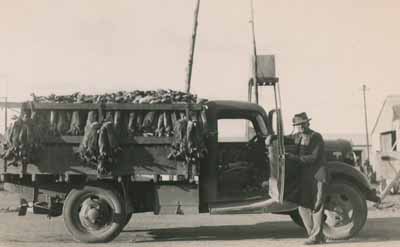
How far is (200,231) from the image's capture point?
10539 mm

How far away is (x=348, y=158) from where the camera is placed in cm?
1102

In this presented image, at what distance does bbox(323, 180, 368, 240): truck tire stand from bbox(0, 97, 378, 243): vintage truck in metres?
0.02

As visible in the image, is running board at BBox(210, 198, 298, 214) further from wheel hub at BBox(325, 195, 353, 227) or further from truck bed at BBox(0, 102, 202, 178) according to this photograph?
truck bed at BBox(0, 102, 202, 178)

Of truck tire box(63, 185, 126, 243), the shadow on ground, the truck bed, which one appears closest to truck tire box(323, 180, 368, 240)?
the shadow on ground

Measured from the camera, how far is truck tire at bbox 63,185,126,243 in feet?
28.3

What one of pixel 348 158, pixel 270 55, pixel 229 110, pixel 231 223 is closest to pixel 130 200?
pixel 229 110

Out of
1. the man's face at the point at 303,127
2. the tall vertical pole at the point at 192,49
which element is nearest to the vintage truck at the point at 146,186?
the man's face at the point at 303,127

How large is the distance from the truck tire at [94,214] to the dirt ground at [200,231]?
0.64ft

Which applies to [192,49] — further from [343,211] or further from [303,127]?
[343,211]

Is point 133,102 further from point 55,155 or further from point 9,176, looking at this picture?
point 9,176

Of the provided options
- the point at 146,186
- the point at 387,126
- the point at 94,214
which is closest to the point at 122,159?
the point at 146,186

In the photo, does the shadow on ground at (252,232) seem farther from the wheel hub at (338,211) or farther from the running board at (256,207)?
the running board at (256,207)

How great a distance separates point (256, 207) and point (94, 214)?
243cm

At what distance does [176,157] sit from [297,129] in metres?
2.01
